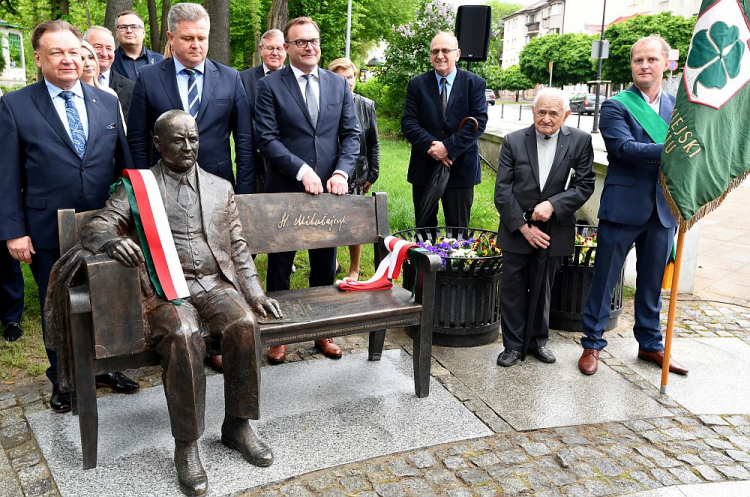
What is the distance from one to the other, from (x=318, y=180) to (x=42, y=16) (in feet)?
61.9

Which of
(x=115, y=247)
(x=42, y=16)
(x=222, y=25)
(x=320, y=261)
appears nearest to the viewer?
(x=115, y=247)

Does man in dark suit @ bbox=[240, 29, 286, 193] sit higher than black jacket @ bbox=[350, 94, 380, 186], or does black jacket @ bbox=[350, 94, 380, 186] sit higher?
man in dark suit @ bbox=[240, 29, 286, 193]

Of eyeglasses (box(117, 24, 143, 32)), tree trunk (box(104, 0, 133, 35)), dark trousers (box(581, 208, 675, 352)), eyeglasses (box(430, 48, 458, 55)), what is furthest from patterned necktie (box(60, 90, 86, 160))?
tree trunk (box(104, 0, 133, 35))

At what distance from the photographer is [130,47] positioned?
6.44 metres

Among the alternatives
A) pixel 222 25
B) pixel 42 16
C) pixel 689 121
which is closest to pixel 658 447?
pixel 689 121

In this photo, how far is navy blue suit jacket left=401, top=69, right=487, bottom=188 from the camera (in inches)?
252

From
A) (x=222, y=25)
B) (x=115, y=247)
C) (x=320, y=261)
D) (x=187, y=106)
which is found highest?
(x=222, y=25)

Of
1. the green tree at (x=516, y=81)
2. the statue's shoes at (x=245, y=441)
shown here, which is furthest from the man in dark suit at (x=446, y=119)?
the green tree at (x=516, y=81)

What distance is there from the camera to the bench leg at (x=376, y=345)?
519 cm

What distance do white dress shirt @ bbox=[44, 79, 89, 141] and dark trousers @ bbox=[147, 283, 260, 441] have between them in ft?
4.09

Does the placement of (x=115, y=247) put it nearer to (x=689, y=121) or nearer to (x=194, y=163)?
(x=194, y=163)

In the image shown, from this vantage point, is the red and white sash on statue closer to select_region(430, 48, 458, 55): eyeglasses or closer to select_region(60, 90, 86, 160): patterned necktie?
select_region(60, 90, 86, 160): patterned necktie

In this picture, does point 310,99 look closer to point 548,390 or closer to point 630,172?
point 630,172

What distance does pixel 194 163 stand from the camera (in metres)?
4.03
